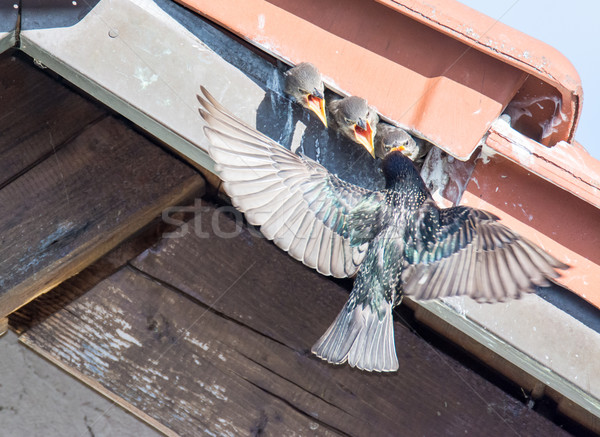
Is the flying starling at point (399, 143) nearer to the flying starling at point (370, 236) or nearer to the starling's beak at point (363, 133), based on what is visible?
the flying starling at point (370, 236)

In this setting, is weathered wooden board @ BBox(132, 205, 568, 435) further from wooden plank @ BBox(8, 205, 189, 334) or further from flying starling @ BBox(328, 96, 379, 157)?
flying starling @ BBox(328, 96, 379, 157)

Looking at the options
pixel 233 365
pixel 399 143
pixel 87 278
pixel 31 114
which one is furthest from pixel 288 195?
pixel 31 114

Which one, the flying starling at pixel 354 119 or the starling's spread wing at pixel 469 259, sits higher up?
the flying starling at pixel 354 119

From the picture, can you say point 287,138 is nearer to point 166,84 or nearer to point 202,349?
point 166,84

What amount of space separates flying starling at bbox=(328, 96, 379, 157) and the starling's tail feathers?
54 centimetres

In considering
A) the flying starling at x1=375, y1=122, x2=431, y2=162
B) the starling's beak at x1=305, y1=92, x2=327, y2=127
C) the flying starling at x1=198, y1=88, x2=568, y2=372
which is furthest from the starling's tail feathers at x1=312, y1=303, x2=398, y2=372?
the starling's beak at x1=305, y1=92, x2=327, y2=127

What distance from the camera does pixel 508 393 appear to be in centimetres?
235

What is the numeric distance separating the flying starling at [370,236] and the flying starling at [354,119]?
4.9 inches

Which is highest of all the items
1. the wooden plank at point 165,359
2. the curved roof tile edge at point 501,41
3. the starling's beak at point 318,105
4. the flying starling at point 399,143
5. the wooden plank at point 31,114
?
the curved roof tile edge at point 501,41

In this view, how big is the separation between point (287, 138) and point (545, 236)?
2.35 feet

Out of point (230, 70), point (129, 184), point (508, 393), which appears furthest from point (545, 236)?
point (129, 184)

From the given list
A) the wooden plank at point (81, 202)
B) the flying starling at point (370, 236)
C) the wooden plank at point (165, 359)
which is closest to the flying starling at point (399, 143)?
the flying starling at point (370, 236)

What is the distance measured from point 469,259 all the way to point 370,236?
323 mm

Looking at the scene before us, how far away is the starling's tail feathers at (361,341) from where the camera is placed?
7.43ft
